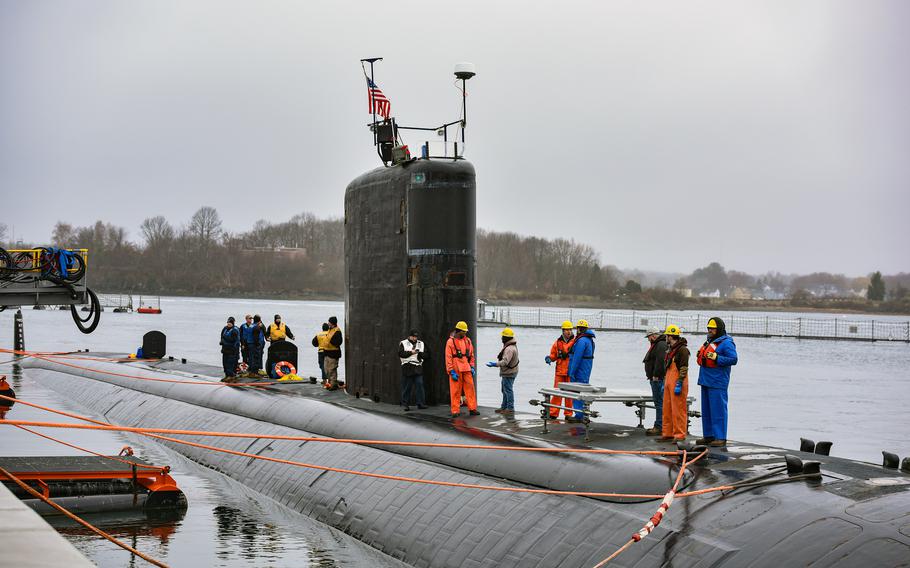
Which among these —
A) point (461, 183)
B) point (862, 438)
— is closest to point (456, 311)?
point (461, 183)

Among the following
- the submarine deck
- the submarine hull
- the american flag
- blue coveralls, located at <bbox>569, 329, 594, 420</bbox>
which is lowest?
the submarine deck

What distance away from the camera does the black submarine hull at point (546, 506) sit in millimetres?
6039

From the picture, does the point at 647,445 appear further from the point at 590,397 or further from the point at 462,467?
the point at 462,467

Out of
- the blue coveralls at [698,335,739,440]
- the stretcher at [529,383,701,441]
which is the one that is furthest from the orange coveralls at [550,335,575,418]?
the blue coveralls at [698,335,739,440]

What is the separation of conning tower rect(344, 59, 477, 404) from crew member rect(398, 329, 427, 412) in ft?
0.68

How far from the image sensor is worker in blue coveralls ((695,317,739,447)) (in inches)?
328

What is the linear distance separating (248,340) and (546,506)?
36.7ft

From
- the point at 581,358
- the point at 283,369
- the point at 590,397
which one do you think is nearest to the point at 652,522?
the point at 590,397

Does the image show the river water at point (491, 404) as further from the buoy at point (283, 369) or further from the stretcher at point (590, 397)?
the buoy at point (283, 369)

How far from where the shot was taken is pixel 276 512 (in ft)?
39.1

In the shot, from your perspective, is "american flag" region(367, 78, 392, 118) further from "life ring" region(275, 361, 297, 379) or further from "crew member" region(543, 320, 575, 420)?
"life ring" region(275, 361, 297, 379)

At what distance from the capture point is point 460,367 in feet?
36.6

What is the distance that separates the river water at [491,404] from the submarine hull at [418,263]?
0.51m

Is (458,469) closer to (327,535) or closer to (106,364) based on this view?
(327,535)
